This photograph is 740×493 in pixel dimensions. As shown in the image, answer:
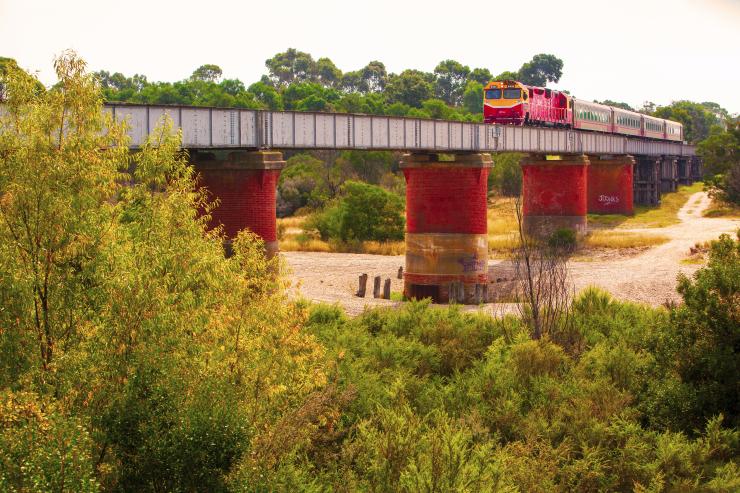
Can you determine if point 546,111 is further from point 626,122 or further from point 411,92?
point 411,92

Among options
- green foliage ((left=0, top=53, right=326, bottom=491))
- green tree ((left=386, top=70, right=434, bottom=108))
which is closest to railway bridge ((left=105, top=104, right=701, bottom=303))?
green foliage ((left=0, top=53, right=326, bottom=491))

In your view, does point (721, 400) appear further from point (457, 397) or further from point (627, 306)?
point (627, 306)

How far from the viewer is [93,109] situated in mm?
17078

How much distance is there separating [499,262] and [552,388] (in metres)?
32.9

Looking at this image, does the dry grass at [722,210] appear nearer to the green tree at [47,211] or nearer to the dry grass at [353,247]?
the dry grass at [353,247]

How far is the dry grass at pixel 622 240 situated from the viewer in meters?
67.6

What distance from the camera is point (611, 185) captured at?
8812 centimetres

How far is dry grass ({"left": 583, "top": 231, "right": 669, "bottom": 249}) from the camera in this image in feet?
222

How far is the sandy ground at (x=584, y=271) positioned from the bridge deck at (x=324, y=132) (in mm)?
6408

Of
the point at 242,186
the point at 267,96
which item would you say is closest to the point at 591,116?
the point at 242,186

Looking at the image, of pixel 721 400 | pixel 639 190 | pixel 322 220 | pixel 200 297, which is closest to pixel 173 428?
pixel 200 297

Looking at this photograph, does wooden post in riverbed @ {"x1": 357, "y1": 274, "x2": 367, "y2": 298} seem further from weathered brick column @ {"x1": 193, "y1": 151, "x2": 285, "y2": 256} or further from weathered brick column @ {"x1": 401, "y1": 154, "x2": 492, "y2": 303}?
weathered brick column @ {"x1": 193, "y1": 151, "x2": 285, "y2": 256}

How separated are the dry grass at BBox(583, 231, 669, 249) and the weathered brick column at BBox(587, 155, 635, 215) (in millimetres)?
15565

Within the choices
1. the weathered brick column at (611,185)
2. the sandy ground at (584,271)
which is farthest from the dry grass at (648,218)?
the sandy ground at (584,271)
